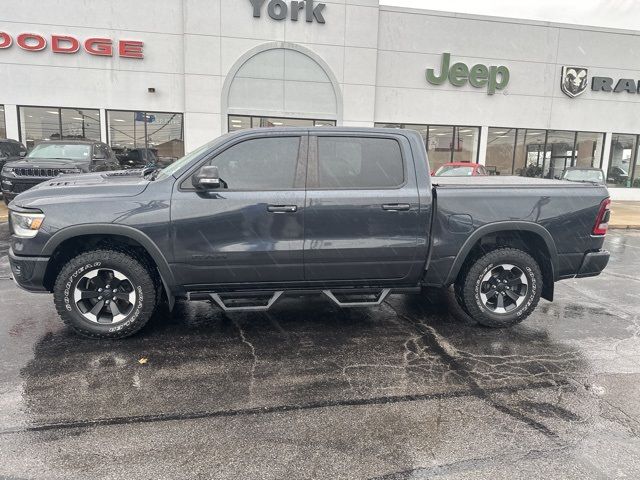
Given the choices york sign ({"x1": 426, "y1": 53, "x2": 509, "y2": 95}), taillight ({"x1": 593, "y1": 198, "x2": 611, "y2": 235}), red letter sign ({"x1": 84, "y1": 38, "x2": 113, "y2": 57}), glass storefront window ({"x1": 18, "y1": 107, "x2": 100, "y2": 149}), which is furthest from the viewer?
york sign ({"x1": 426, "y1": 53, "x2": 509, "y2": 95})

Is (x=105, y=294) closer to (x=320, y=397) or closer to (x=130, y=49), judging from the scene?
(x=320, y=397)

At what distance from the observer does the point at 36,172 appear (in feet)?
35.8

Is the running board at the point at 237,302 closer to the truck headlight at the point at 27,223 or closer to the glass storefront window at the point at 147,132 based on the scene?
the truck headlight at the point at 27,223

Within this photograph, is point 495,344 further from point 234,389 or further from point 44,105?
point 44,105

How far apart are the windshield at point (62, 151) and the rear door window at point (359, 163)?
9.49 meters

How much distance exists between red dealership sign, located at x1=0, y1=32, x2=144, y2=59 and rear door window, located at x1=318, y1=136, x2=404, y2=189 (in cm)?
1487

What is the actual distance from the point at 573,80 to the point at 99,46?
753 inches

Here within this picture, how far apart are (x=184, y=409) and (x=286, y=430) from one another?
2.43 feet

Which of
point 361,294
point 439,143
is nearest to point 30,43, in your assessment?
point 439,143

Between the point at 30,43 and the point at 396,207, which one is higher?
the point at 30,43

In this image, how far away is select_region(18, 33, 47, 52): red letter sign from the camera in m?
15.7

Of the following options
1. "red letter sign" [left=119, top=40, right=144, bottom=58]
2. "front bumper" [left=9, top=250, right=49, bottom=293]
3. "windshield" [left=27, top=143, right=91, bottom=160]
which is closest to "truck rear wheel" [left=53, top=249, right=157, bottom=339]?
"front bumper" [left=9, top=250, right=49, bottom=293]

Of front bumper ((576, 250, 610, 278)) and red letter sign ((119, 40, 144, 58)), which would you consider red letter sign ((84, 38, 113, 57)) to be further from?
front bumper ((576, 250, 610, 278))

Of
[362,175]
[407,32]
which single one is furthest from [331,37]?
[362,175]
